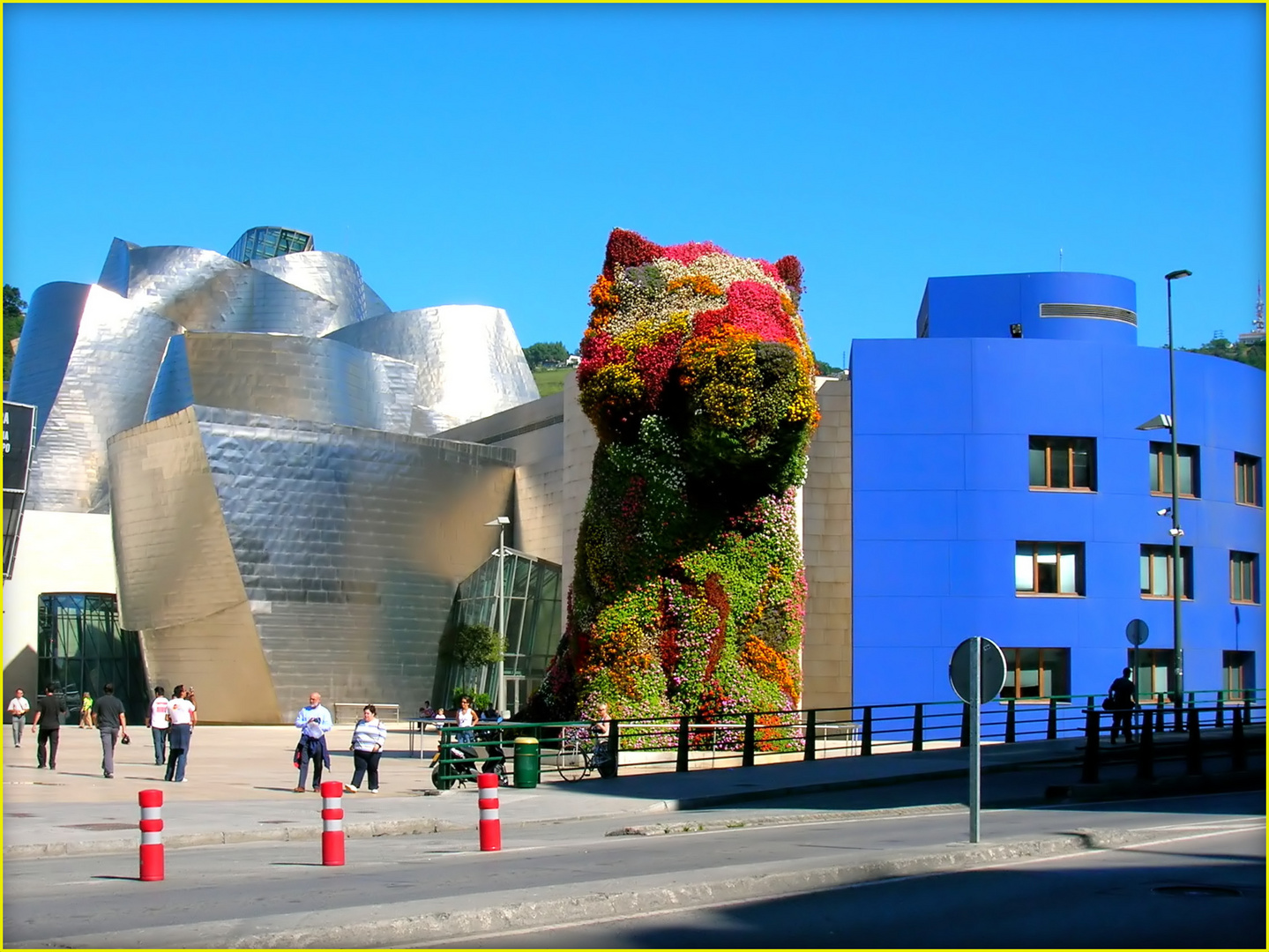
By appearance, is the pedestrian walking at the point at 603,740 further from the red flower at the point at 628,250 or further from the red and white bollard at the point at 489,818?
the red and white bollard at the point at 489,818

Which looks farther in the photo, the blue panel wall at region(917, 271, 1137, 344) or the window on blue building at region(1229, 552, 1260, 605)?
the blue panel wall at region(917, 271, 1137, 344)

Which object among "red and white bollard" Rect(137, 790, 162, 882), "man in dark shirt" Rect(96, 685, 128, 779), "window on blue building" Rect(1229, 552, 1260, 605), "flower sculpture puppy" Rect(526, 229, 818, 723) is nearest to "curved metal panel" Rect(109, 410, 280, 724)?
"man in dark shirt" Rect(96, 685, 128, 779)

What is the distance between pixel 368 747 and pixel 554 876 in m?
10.7

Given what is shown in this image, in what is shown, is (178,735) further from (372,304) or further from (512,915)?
(372,304)

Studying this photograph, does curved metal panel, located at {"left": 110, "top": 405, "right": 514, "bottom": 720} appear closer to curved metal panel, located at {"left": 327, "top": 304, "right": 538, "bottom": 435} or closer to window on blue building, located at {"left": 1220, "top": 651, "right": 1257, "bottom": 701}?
curved metal panel, located at {"left": 327, "top": 304, "right": 538, "bottom": 435}

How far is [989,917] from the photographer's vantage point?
29.4 ft

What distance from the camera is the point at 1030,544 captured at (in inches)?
1383

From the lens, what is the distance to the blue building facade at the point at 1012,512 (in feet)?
113

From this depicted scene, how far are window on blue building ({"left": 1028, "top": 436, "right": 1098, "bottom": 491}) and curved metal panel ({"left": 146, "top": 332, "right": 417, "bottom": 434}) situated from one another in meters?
26.4

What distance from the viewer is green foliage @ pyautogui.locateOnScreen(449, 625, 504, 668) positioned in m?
45.2

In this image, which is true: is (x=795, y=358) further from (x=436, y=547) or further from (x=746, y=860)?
(x=436, y=547)

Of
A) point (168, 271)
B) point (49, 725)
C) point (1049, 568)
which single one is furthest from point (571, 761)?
point (168, 271)

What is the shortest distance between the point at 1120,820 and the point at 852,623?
1941cm

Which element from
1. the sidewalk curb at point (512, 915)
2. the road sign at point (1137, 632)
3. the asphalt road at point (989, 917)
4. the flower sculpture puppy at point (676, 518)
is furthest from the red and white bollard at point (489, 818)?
the road sign at point (1137, 632)
